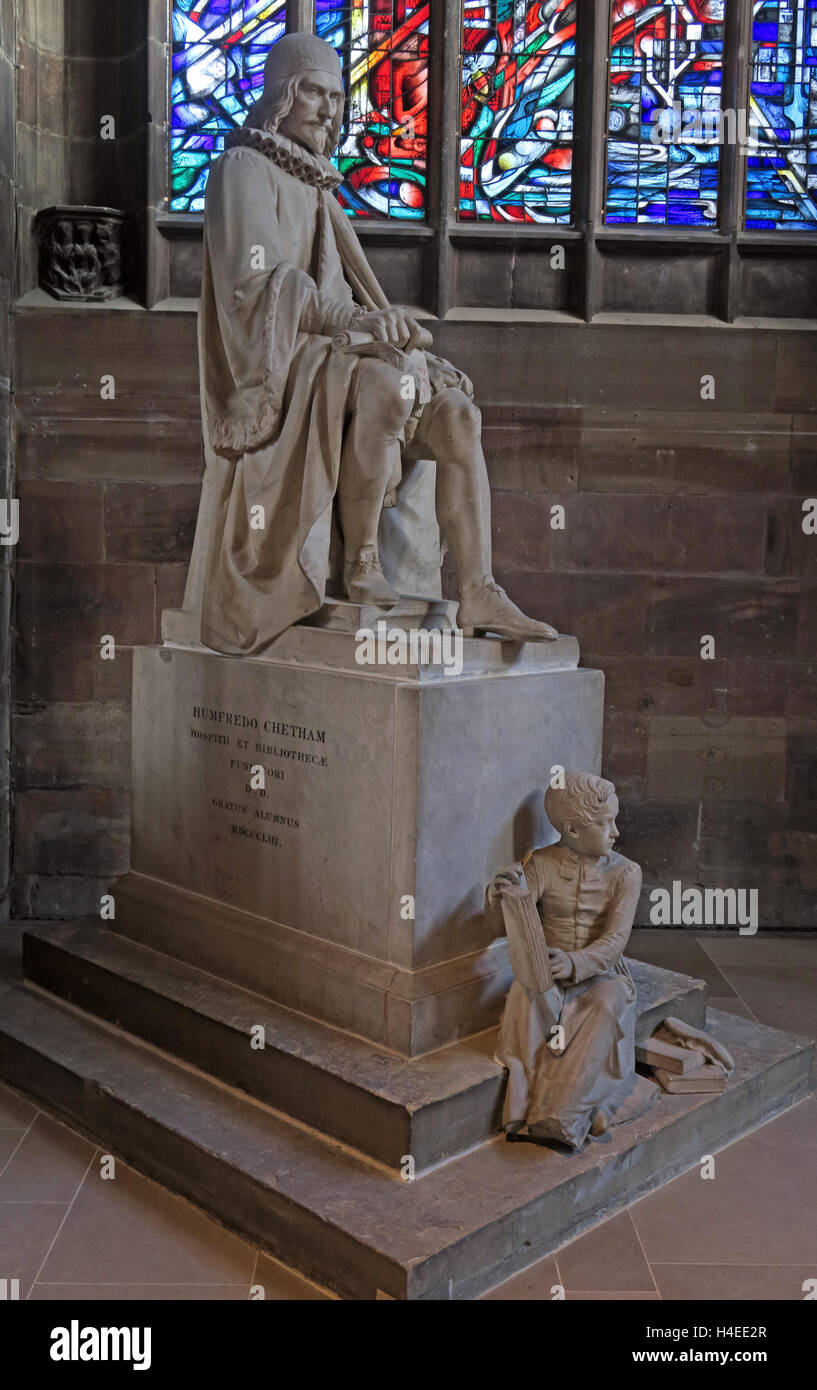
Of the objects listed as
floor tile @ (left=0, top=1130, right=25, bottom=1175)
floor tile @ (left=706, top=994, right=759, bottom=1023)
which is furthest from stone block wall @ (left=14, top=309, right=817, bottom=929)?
floor tile @ (left=0, top=1130, right=25, bottom=1175)

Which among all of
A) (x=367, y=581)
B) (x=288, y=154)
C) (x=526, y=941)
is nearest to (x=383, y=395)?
(x=367, y=581)

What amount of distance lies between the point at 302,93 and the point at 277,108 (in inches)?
4.1

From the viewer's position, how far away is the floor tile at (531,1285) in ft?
9.77

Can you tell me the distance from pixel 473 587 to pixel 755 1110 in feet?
6.33

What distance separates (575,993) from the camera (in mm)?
3561

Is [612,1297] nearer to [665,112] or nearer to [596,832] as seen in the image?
[596,832]

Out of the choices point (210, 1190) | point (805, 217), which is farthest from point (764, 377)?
point (210, 1190)

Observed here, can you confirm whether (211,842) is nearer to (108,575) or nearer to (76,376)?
(108,575)

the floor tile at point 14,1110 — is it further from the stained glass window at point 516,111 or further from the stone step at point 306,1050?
the stained glass window at point 516,111

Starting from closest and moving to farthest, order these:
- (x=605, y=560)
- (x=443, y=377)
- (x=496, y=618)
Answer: (x=496, y=618) < (x=443, y=377) < (x=605, y=560)

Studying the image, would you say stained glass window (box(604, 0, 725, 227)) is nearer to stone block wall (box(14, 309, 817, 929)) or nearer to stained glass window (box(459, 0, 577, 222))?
stained glass window (box(459, 0, 577, 222))

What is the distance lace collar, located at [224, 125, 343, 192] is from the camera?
4.30 metres

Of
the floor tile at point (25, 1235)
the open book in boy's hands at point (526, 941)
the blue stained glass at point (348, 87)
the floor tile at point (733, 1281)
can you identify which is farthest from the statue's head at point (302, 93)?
the floor tile at point (733, 1281)

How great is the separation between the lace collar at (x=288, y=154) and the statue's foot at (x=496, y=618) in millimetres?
1637
